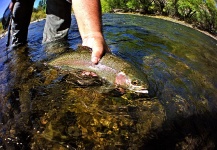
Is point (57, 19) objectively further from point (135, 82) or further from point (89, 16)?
point (135, 82)

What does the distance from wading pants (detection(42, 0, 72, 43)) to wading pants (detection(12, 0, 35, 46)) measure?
0.57 metres

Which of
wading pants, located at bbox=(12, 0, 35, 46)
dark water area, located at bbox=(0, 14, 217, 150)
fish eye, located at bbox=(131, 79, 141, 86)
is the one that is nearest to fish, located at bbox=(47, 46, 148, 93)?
fish eye, located at bbox=(131, 79, 141, 86)

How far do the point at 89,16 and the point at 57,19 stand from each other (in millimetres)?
2206

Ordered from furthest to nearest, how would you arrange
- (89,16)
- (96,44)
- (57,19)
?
(57,19) → (96,44) → (89,16)

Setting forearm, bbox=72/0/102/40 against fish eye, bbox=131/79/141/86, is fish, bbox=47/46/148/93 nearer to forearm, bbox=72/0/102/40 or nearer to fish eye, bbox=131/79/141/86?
fish eye, bbox=131/79/141/86

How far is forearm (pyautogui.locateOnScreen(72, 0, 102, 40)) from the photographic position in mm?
2504

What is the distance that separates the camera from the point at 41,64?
3.75 meters

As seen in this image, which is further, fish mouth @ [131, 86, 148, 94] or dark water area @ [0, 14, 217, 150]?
fish mouth @ [131, 86, 148, 94]

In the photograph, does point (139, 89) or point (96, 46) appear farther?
point (139, 89)

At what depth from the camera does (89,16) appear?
2502mm

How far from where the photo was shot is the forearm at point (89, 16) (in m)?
2.50

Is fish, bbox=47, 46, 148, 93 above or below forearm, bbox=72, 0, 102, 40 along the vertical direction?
below

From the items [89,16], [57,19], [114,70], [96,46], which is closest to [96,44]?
[96,46]

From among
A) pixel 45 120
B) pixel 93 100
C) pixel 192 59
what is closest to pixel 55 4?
pixel 93 100
